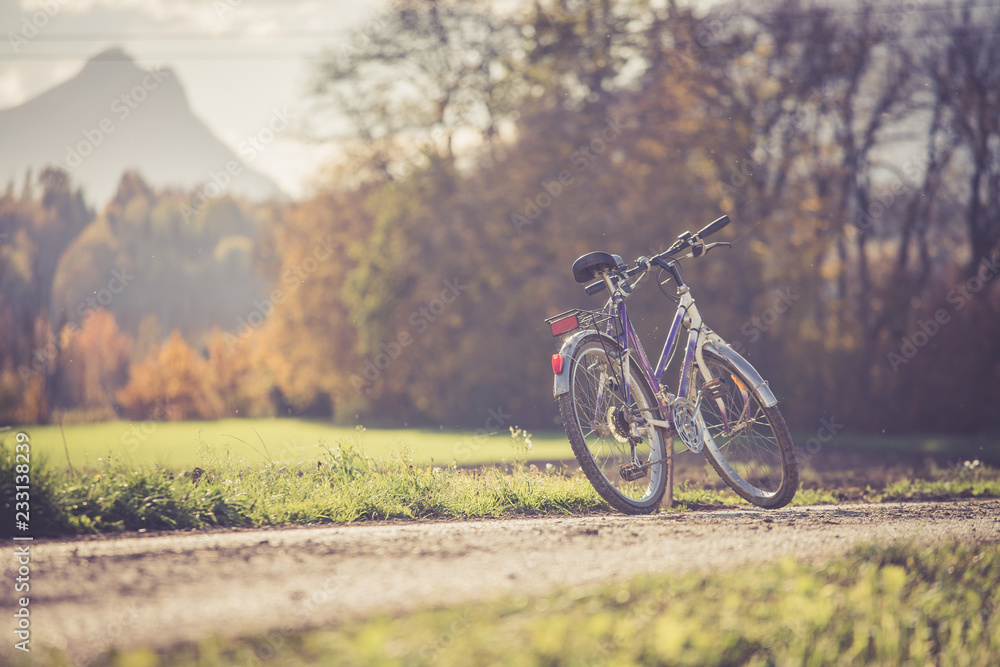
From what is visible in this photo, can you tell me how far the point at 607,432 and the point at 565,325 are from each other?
649 millimetres

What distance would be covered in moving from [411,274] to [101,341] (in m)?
14.9

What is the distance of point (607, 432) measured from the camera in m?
4.50

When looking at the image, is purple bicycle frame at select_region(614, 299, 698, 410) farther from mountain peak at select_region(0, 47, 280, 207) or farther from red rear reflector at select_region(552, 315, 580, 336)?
mountain peak at select_region(0, 47, 280, 207)

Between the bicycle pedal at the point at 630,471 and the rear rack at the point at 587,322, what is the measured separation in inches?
29.4

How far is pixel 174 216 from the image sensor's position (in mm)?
40219

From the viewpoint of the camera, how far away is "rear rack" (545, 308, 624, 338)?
450cm

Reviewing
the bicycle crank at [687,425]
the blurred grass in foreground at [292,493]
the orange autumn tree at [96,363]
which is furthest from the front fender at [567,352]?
the orange autumn tree at [96,363]

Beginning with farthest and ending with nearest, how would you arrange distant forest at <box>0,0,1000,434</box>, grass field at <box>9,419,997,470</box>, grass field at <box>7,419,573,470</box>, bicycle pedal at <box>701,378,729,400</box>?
distant forest at <box>0,0,1000,434</box> → grass field at <box>9,419,997,470</box> → grass field at <box>7,419,573,470</box> → bicycle pedal at <box>701,378,729,400</box>

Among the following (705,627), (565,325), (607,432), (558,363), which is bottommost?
(705,627)

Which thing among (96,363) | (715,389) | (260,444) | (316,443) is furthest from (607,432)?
(96,363)

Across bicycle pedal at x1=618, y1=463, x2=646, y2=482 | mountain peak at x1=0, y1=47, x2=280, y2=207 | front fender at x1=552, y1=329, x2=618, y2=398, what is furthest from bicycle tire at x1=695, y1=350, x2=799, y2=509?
mountain peak at x1=0, y1=47, x2=280, y2=207

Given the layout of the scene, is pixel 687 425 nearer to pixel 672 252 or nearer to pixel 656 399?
pixel 656 399

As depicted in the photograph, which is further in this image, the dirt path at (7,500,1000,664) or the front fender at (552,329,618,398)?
the front fender at (552,329,618,398)

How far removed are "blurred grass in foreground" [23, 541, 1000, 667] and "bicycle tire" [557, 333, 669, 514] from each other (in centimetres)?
130
